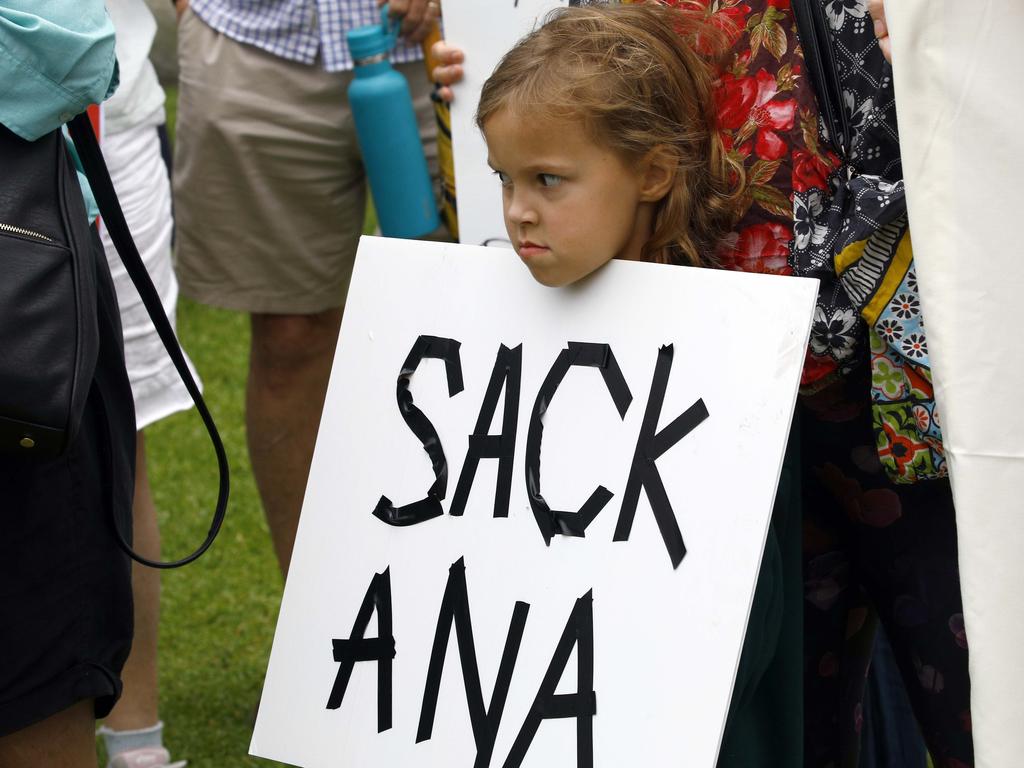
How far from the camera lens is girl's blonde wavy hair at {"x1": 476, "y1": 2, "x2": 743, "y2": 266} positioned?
162 cm

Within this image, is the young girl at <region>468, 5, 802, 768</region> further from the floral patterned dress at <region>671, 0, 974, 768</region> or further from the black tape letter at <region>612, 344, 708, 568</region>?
the black tape letter at <region>612, 344, 708, 568</region>

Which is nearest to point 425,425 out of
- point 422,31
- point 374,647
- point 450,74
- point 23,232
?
point 374,647

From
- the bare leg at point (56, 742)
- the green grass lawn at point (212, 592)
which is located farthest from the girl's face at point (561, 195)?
the green grass lawn at point (212, 592)

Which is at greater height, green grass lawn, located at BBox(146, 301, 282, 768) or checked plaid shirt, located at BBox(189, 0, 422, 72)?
checked plaid shirt, located at BBox(189, 0, 422, 72)

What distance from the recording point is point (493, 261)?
1.72 metres

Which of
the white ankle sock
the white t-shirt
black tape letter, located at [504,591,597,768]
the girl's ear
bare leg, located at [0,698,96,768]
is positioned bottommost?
the white ankle sock

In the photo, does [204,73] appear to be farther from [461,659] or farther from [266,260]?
[461,659]

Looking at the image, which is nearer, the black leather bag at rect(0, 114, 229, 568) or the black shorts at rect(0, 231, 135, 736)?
the black leather bag at rect(0, 114, 229, 568)

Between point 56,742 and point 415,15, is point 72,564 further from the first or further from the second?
point 415,15

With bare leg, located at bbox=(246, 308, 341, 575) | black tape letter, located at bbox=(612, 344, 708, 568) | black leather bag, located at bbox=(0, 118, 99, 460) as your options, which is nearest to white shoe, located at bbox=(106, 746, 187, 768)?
bare leg, located at bbox=(246, 308, 341, 575)

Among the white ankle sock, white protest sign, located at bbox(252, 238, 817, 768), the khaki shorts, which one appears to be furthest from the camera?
the khaki shorts

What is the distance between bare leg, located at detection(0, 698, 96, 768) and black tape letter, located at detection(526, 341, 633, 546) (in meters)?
0.63

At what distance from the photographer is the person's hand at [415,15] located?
8.41 feet

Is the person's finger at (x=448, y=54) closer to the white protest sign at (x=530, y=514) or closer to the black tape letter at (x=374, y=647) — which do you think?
the white protest sign at (x=530, y=514)
